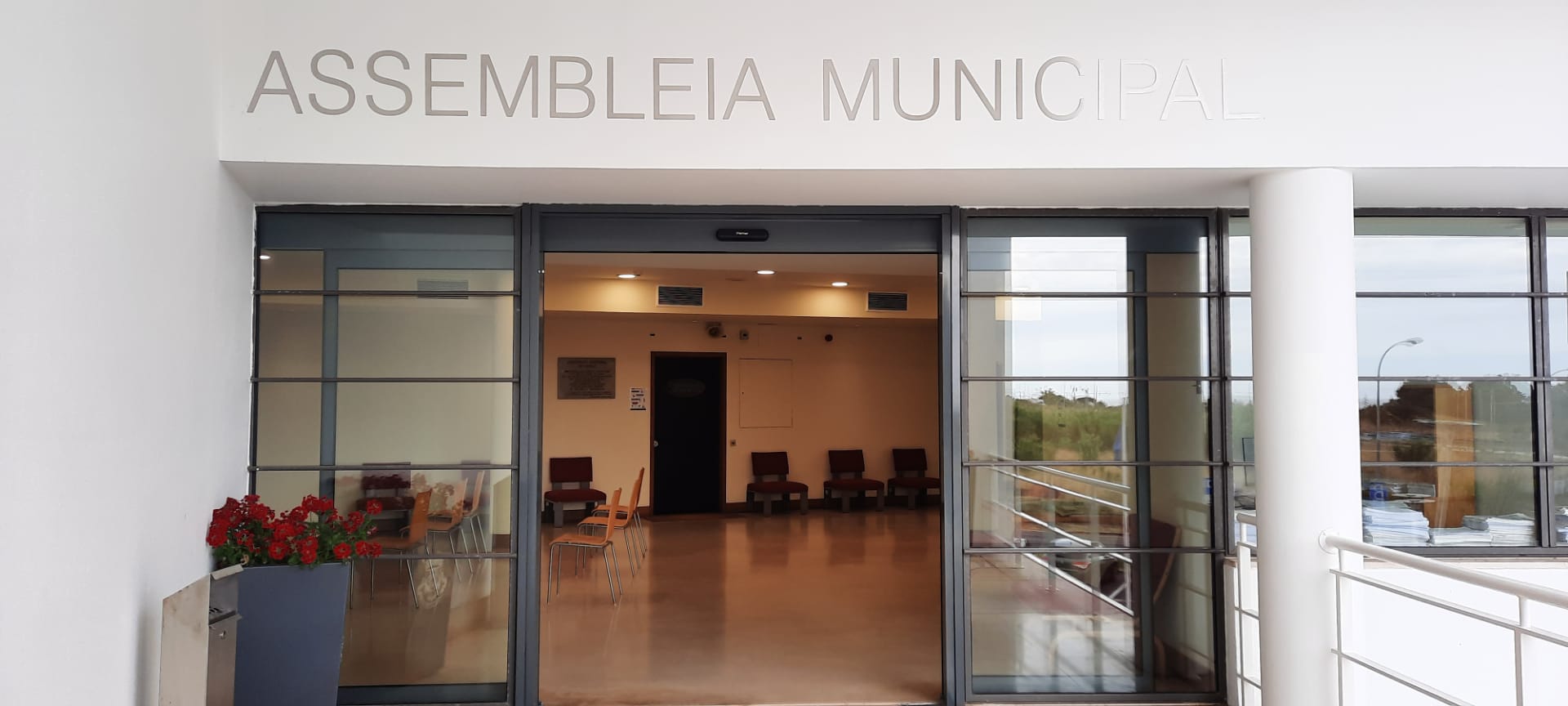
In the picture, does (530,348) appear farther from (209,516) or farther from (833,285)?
(833,285)

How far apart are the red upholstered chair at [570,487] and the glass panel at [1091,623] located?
643 centimetres

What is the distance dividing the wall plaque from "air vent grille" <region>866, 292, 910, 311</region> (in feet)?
10.2

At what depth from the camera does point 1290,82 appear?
12.0 ft

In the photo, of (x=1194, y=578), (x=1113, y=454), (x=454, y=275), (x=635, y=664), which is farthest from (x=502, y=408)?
(x=1194, y=578)

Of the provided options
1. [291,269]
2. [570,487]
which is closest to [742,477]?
[570,487]

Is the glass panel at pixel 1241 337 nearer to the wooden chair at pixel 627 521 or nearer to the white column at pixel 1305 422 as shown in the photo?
the white column at pixel 1305 422

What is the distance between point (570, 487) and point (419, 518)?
6.28m

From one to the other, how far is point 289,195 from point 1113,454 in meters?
3.95

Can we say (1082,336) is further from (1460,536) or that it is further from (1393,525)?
(1460,536)

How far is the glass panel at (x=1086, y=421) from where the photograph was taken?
14.1 feet

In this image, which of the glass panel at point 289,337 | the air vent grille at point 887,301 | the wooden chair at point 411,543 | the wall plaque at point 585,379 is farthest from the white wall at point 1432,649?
the wall plaque at point 585,379

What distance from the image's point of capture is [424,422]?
4.21 metres

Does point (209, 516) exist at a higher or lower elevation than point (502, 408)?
lower

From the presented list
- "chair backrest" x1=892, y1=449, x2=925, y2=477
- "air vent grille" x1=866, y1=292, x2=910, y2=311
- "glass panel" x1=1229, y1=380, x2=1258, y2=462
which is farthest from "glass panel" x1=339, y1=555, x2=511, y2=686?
"chair backrest" x1=892, y1=449, x2=925, y2=477
